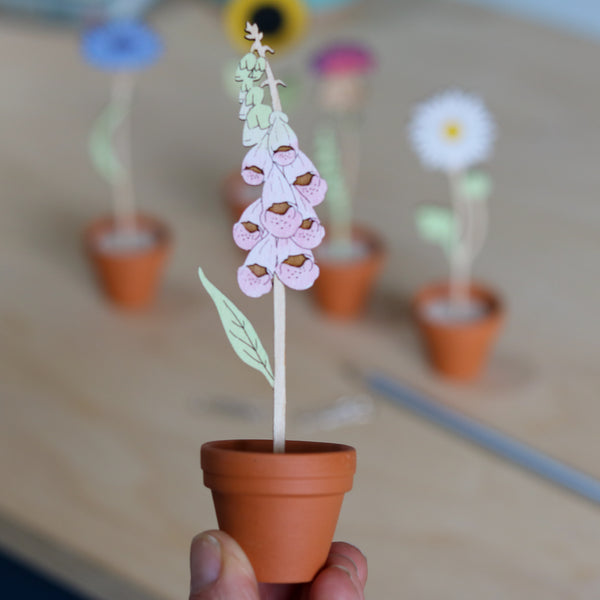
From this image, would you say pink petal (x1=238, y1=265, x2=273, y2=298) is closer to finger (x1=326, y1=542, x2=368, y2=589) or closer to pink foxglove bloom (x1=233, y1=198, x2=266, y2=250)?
pink foxglove bloom (x1=233, y1=198, x2=266, y2=250)

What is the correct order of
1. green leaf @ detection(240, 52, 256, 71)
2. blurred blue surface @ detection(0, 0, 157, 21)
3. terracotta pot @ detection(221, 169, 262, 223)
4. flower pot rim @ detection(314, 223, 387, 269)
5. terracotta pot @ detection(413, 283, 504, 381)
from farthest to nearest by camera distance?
1. blurred blue surface @ detection(0, 0, 157, 21)
2. terracotta pot @ detection(221, 169, 262, 223)
3. flower pot rim @ detection(314, 223, 387, 269)
4. terracotta pot @ detection(413, 283, 504, 381)
5. green leaf @ detection(240, 52, 256, 71)

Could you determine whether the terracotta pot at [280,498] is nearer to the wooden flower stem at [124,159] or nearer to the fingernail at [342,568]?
the fingernail at [342,568]

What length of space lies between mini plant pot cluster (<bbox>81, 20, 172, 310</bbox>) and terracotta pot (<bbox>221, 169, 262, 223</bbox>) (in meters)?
0.08

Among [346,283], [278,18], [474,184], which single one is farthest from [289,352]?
[278,18]

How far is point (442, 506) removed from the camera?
726 millimetres

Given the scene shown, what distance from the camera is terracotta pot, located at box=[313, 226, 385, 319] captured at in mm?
927

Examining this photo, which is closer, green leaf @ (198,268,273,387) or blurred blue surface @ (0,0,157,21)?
green leaf @ (198,268,273,387)

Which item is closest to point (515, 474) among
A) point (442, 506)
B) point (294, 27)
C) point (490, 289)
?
point (442, 506)

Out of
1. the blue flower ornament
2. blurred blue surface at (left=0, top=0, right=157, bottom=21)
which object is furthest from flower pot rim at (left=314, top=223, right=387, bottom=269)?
blurred blue surface at (left=0, top=0, right=157, bottom=21)

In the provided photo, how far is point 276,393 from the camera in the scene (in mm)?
477

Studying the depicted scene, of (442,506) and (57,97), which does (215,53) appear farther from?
(442,506)

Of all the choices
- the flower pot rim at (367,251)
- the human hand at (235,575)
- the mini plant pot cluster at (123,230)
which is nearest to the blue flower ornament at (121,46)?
the mini plant pot cluster at (123,230)

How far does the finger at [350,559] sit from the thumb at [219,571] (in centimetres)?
5

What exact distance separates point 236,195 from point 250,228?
0.60 meters
